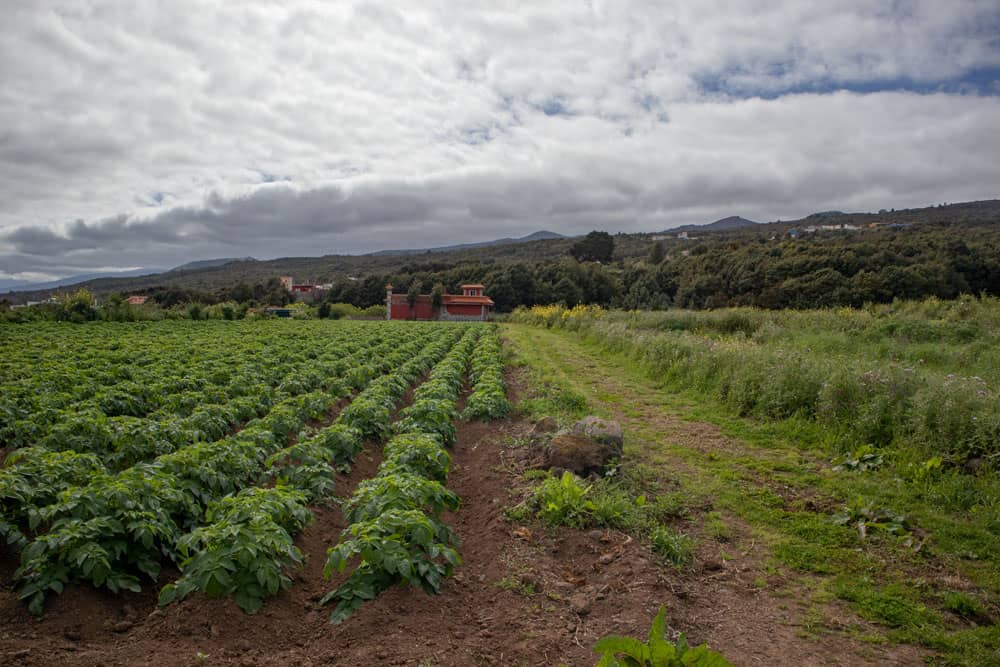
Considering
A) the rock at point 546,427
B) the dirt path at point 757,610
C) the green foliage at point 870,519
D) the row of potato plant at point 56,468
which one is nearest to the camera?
the dirt path at point 757,610

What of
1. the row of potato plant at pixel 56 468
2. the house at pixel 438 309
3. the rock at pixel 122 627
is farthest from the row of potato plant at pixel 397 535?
the house at pixel 438 309

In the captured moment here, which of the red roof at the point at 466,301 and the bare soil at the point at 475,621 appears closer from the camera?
the bare soil at the point at 475,621

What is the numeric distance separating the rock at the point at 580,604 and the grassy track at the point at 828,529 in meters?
1.72

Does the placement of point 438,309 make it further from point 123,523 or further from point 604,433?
point 123,523

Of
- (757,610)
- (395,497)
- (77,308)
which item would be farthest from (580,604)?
(77,308)

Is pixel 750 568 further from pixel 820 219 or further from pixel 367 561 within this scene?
pixel 820 219

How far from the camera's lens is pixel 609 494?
6.58m

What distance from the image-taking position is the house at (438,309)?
225ft

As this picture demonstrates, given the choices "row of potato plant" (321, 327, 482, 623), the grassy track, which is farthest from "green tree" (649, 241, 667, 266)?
"row of potato plant" (321, 327, 482, 623)

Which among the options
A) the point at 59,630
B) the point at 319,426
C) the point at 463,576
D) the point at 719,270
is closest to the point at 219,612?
the point at 59,630

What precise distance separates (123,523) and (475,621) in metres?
3.09

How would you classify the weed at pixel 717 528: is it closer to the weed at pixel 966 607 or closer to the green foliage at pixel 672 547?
the green foliage at pixel 672 547

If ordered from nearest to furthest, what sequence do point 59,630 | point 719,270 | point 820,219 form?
point 59,630
point 719,270
point 820,219

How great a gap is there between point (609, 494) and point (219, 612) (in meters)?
4.30
